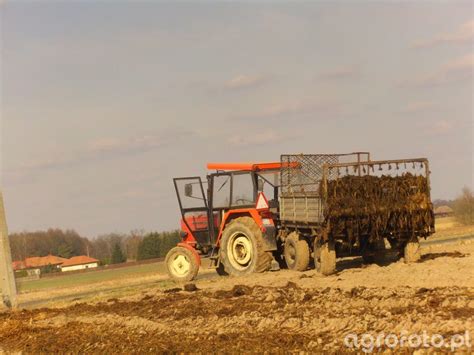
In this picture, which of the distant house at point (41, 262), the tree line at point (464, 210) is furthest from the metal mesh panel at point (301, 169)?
the distant house at point (41, 262)

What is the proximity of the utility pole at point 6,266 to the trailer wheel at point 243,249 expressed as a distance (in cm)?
514

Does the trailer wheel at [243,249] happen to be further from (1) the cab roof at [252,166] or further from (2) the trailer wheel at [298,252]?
(1) the cab roof at [252,166]

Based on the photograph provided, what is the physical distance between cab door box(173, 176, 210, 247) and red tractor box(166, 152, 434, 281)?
3 centimetres

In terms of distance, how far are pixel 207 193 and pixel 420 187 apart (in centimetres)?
559

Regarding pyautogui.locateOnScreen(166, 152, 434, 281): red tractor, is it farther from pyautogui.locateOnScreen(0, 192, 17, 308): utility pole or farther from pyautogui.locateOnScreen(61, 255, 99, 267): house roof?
pyautogui.locateOnScreen(61, 255, 99, 267): house roof

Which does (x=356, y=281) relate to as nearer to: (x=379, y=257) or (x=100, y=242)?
(x=379, y=257)

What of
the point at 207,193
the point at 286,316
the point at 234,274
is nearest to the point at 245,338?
the point at 286,316

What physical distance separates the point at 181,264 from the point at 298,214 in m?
4.37

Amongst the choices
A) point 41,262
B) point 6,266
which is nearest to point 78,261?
point 41,262

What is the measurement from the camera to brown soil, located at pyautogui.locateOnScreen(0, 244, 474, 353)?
24.5 ft

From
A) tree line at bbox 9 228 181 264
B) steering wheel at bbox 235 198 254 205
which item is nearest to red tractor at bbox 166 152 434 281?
steering wheel at bbox 235 198 254 205

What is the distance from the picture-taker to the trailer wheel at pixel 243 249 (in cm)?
1595

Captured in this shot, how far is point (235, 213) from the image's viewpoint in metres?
17.1

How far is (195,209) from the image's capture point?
1798cm
